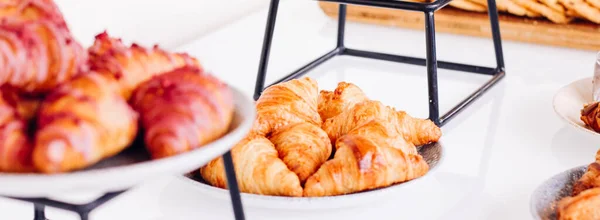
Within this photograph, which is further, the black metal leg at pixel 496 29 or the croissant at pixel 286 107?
the black metal leg at pixel 496 29

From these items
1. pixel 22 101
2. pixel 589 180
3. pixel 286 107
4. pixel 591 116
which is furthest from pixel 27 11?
pixel 591 116

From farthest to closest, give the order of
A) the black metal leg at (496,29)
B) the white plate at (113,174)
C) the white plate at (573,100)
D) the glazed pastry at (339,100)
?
the black metal leg at (496,29)
the white plate at (573,100)
the glazed pastry at (339,100)
the white plate at (113,174)

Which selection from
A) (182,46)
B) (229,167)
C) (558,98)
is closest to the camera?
(229,167)

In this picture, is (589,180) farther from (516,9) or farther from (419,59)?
(516,9)

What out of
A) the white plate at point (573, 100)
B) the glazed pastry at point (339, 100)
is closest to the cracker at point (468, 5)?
the white plate at point (573, 100)

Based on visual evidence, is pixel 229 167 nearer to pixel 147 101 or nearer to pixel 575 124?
pixel 147 101

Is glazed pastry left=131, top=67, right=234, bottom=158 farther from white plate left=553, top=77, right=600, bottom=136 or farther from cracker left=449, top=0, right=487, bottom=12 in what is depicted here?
cracker left=449, top=0, right=487, bottom=12

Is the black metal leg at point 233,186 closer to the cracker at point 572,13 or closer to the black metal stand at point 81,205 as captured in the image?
the black metal stand at point 81,205

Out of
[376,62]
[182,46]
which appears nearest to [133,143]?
[376,62]
